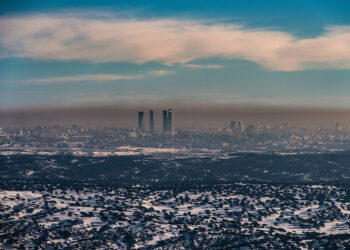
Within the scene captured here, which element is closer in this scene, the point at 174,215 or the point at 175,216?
the point at 175,216

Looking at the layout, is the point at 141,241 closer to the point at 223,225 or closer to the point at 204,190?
the point at 223,225

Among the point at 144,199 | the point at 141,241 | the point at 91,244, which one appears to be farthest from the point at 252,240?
the point at 144,199

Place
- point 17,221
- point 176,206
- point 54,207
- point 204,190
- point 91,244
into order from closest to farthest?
point 91,244 < point 17,221 < point 54,207 < point 176,206 < point 204,190

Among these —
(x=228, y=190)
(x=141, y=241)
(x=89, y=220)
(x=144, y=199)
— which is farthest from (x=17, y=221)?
(x=228, y=190)

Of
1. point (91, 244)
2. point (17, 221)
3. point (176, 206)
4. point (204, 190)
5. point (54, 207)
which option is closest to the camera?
point (91, 244)

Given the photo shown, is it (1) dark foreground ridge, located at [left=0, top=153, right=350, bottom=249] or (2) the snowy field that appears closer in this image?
(1) dark foreground ridge, located at [left=0, top=153, right=350, bottom=249]

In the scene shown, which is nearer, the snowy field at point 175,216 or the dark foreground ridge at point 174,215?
the dark foreground ridge at point 174,215

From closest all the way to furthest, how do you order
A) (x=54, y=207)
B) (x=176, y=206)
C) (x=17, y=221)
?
(x=17, y=221), (x=54, y=207), (x=176, y=206)

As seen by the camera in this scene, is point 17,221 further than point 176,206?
No

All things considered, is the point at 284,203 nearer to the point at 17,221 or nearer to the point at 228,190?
the point at 228,190
